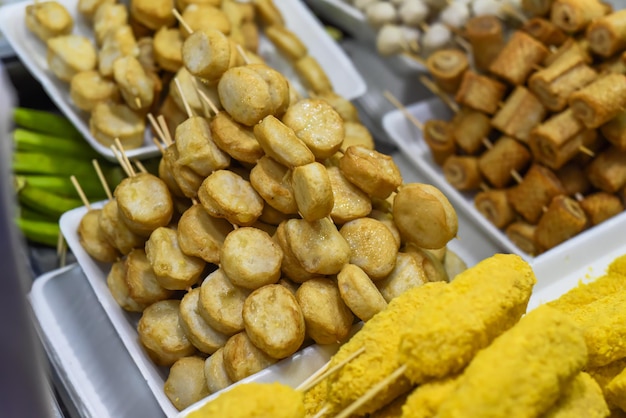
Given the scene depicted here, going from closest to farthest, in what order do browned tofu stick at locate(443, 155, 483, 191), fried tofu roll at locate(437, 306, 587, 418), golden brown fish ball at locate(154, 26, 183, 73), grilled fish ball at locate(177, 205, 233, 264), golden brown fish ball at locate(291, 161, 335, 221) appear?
1. fried tofu roll at locate(437, 306, 587, 418)
2. golden brown fish ball at locate(291, 161, 335, 221)
3. grilled fish ball at locate(177, 205, 233, 264)
4. golden brown fish ball at locate(154, 26, 183, 73)
5. browned tofu stick at locate(443, 155, 483, 191)

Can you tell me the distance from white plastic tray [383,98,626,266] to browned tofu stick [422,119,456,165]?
0.07 m

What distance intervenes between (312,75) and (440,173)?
2.68 ft

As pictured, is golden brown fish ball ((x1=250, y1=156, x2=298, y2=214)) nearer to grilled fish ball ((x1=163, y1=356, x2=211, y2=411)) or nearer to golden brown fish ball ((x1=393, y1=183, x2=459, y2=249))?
golden brown fish ball ((x1=393, y1=183, x2=459, y2=249))

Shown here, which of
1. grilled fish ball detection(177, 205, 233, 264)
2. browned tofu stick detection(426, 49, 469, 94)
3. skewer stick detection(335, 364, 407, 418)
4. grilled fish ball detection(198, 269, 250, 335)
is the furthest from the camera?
browned tofu stick detection(426, 49, 469, 94)

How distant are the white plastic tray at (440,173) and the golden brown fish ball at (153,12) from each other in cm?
115

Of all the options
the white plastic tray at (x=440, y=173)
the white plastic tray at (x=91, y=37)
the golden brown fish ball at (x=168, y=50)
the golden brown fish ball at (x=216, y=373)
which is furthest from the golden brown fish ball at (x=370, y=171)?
the golden brown fish ball at (x=168, y=50)

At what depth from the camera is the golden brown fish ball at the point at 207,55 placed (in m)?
1.94

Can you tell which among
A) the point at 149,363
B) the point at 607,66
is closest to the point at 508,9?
the point at 607,66

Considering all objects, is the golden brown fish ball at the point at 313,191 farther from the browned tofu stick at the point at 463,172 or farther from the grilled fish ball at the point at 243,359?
the browned tofu stick at the point at 463,172

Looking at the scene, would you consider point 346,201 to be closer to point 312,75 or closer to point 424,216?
point 424,216

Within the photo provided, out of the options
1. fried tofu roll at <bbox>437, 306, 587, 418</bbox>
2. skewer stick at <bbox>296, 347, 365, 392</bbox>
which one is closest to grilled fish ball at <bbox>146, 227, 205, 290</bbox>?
skewer stick at <bbox>296, 347, 365, 392</bbox>

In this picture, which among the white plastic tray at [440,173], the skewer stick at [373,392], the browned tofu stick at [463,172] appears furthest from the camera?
the browned tofu stick at [463,172]

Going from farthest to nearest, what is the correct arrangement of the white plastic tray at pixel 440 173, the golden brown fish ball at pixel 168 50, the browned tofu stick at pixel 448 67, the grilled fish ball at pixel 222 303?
1. the browned tofu stick at pixel 448 67
2. the golden brown fish ball at pixel 168 50
3. the white plastic tray at pixel 440 173
4. the grilled fish ball at pixel 222 303

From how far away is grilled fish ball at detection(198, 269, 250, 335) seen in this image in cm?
167
